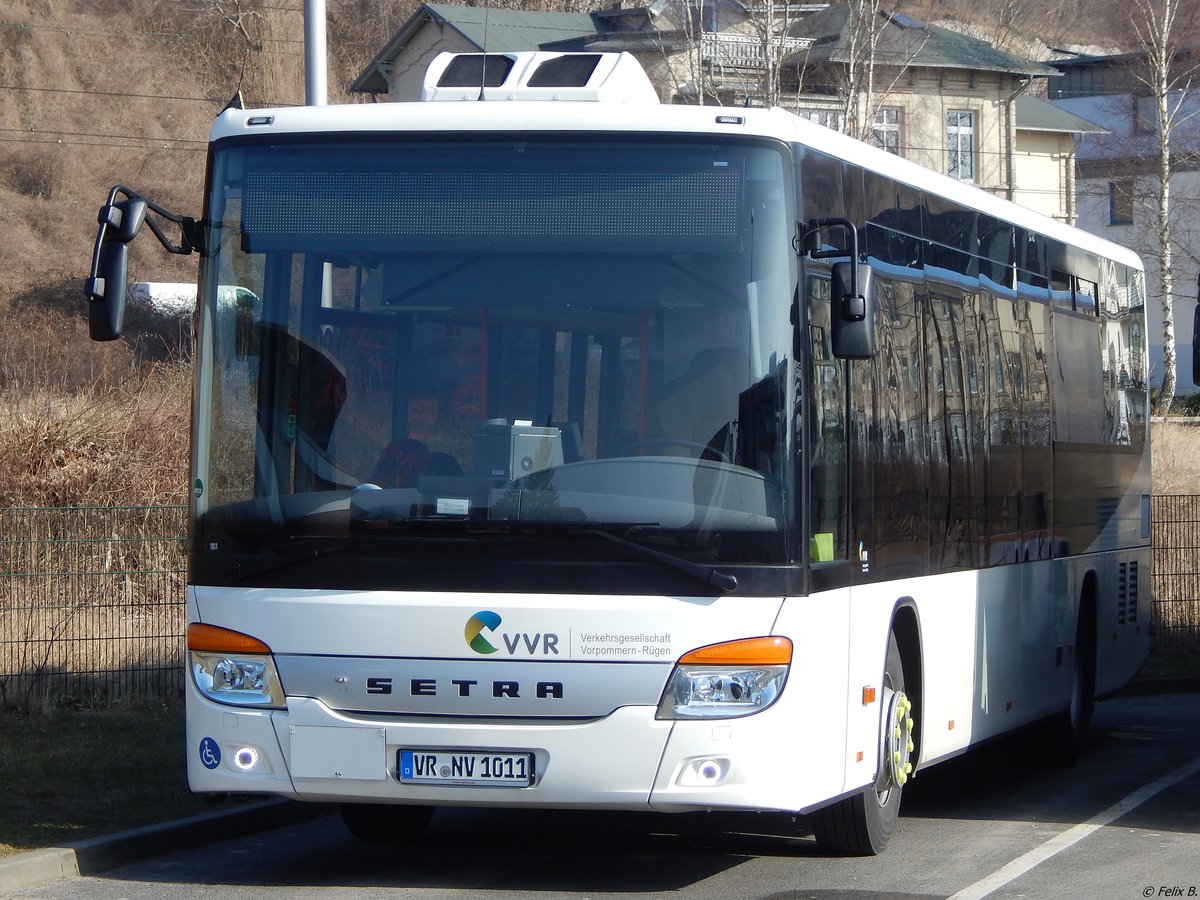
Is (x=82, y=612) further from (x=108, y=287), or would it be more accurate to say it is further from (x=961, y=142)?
(x=961, y=142)

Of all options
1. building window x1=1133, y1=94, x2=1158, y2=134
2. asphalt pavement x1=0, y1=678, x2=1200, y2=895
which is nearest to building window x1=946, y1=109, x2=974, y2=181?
building window x1=1133, y1=94, x2=1158, y2=134

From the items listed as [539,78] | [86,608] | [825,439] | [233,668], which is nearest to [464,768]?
[233,668]

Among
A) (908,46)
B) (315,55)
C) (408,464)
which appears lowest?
(408,464)

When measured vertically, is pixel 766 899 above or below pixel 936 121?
below

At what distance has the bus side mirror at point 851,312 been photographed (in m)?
7.07

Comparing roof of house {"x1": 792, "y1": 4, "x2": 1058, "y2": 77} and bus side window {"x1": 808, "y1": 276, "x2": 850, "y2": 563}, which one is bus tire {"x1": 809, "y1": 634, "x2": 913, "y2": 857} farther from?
roof of house {"x1": 792, "y1": 4, "x2": 1058, "y2": 77}

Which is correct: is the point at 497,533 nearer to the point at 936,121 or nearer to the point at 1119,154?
the point at 936,121

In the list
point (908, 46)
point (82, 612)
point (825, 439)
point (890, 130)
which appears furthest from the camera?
point (890, 130)

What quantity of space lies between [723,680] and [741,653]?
0.13m

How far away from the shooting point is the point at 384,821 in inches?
357

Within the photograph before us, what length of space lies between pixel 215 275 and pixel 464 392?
125cm

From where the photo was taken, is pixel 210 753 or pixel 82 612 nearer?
pixel 210 753

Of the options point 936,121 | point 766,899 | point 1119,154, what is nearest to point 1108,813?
point 766,899

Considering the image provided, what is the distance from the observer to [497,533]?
7129 millimetres
